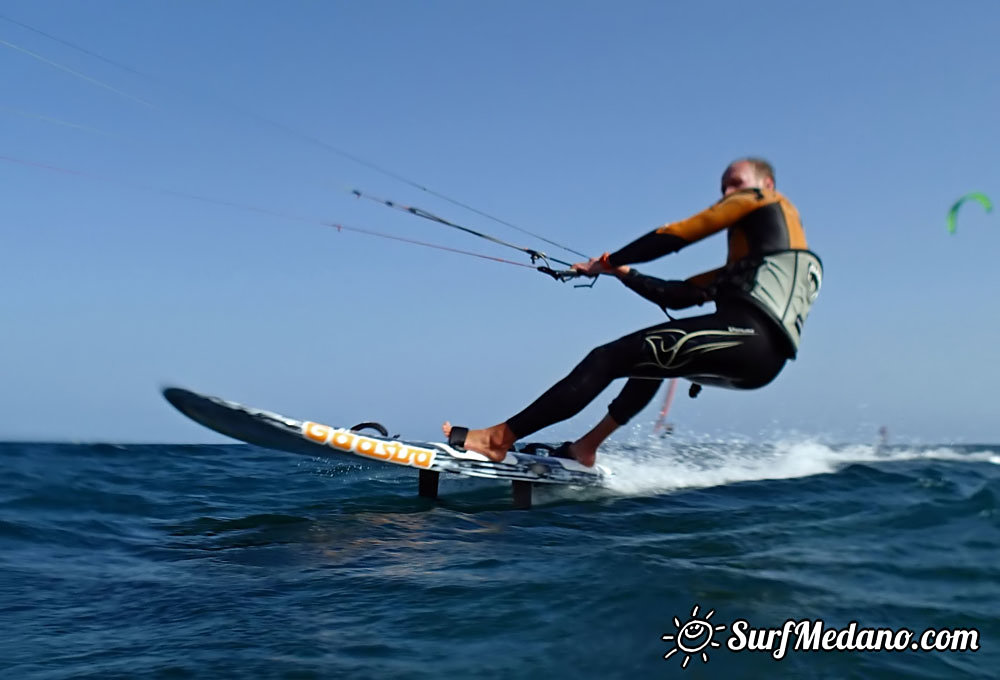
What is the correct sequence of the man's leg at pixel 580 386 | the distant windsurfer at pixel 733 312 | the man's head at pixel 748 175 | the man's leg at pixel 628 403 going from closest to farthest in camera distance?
the distant windsurfer at pixel 733 312 → the man's leg at pixel 580 386 → the man's head at pixel 748 175 → the man's leg at pixel 628 403

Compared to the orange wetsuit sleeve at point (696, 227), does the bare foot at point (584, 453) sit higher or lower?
lower

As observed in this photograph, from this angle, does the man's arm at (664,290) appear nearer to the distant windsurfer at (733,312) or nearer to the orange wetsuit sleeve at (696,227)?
the distant windsurfer at (733,312)

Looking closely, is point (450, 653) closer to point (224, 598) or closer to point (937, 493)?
point (224, 598)

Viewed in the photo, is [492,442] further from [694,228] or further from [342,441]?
[694,228]

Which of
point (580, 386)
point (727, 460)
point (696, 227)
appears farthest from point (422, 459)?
point (727, 460)

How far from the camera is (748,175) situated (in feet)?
18.4

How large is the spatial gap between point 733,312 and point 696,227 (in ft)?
2.11

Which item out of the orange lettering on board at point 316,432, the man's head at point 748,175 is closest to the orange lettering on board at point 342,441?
the orange lettering on board at point 316,432

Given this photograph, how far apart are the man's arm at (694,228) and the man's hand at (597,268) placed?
30 cm

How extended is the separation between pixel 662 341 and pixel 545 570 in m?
2.07

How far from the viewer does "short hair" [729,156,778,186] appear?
5.63m

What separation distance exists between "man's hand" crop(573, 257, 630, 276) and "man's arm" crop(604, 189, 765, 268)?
297 mm

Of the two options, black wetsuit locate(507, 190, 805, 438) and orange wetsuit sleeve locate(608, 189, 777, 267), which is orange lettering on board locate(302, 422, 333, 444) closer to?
black wetsuit locate(507, 190, 805, 438)

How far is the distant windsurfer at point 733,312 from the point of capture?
520 centimetres
